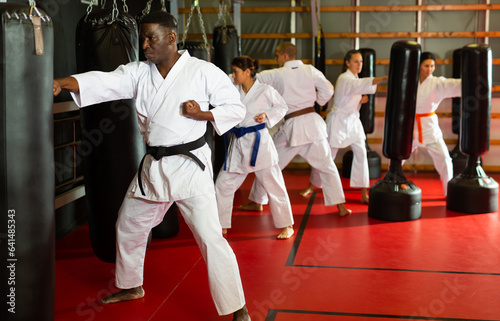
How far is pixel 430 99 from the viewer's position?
5.78 metres

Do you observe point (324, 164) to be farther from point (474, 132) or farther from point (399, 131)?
point (474, 132)

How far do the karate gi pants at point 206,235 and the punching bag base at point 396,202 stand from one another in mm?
2516

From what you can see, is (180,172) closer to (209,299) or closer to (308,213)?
(209,299)

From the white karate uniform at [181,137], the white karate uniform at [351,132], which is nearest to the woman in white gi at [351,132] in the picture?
the white karate uniform at [351,132]

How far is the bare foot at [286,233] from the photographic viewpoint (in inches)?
175

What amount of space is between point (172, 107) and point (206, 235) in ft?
1.98

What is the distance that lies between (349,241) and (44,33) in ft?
9.24

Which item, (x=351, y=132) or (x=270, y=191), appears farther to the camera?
(x=351, y=132)

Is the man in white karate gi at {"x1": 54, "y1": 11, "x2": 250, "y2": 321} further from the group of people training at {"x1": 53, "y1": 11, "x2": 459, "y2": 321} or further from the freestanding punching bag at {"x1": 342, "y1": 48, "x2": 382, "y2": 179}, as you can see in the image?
A: the freestanding punching bag at {"x1": 342, "y1": 48, "x2": 382, "y2": 179}

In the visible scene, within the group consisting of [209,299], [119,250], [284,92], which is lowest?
[209,299]

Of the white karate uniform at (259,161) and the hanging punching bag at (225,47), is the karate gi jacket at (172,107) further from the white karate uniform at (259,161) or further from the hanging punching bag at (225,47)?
the hanging punching bag at (225,47)

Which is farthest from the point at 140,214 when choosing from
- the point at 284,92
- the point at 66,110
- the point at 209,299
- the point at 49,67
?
the point at 284,92

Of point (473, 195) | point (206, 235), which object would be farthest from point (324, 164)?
point (206, 235)

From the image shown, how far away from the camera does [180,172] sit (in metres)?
2.84
